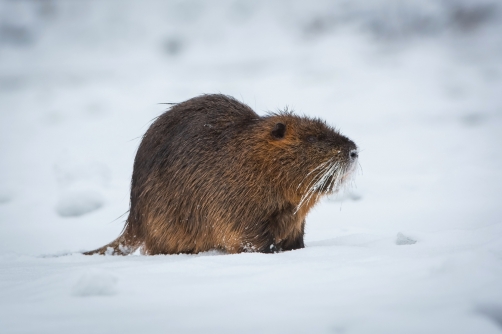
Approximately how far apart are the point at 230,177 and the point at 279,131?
A: 1.50 feet

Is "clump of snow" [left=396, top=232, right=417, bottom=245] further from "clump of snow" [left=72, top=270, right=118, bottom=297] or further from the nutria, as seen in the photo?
"clump of snow" [left=72, top=270, right=118, bottom=297]

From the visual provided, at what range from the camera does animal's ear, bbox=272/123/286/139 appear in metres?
3.56

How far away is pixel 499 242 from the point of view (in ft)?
7.80

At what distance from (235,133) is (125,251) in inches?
48.0

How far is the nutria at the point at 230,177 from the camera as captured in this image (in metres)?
3.43

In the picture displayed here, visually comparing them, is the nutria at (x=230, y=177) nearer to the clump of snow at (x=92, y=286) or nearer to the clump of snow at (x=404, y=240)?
the clump of snow at (x=404, y=240)

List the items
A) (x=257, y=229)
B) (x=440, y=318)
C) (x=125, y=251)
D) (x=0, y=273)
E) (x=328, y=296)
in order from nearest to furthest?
(x=440, y=318) → (x=328, y=296) → (x=0, y=273) → (x=257, y=229) → (x=125, y=251)

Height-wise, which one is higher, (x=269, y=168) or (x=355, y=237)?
(x=269, y=168)

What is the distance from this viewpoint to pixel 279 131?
3.57m

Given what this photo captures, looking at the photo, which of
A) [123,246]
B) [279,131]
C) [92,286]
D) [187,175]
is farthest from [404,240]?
[123,246]

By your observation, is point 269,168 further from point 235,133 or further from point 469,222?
point 469,222

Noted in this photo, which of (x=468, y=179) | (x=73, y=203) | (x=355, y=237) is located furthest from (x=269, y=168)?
(x=468, y=179)

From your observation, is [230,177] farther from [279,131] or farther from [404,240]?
[404,240]

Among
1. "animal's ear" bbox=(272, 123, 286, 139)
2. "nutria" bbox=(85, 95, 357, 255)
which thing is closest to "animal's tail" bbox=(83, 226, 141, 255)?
"nutria" bbox=(85, 95, 357, 255)
